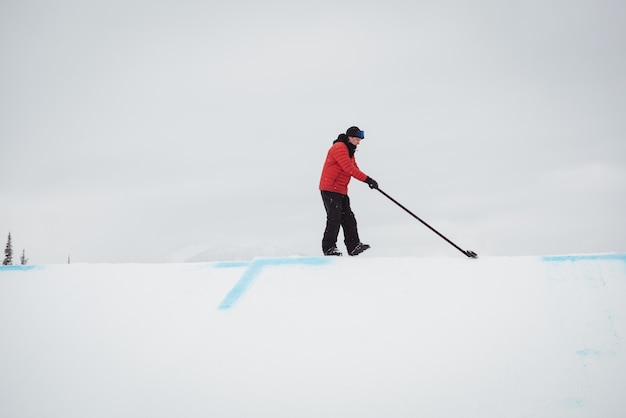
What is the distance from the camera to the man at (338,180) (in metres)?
5.46

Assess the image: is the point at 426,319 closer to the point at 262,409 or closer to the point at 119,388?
the point at 262,409

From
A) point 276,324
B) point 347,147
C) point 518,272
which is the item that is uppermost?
point 347,147

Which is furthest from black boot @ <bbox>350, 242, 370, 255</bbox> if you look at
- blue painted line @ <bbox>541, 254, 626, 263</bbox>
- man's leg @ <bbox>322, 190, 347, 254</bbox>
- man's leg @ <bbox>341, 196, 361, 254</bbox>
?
blue painted line @ <bbox>541, 254, 626, 263</bbox>

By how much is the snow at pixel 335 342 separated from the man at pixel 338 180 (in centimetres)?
69

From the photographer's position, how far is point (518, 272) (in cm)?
448

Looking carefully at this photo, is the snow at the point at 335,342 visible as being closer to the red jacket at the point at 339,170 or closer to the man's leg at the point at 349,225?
the man's leg at the point at 349,225

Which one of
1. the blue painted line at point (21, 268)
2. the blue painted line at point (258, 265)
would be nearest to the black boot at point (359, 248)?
the blue painted line at point (258, 265)

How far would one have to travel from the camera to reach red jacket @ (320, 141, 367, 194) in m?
5.44

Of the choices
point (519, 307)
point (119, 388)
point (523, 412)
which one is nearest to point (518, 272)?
point (519, 307)

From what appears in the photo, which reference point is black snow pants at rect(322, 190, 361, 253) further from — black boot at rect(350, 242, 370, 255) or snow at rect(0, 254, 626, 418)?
snow at rect(0, 254, 626, 418)

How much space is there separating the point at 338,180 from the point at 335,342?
2.55 meters

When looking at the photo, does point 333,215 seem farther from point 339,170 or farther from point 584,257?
point 584,257

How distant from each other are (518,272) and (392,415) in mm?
2232

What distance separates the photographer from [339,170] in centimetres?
568
